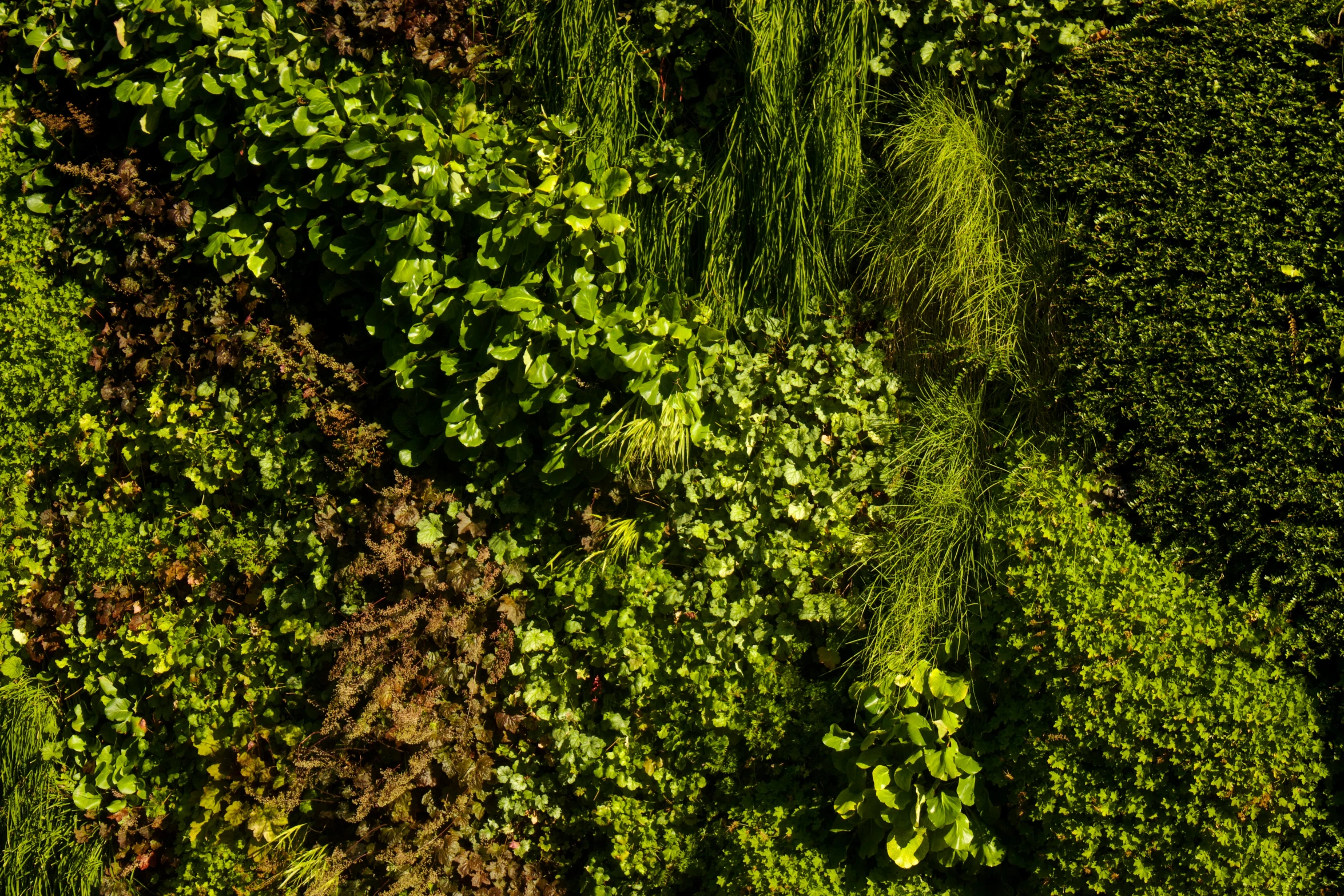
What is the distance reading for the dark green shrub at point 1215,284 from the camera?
9.84 feet

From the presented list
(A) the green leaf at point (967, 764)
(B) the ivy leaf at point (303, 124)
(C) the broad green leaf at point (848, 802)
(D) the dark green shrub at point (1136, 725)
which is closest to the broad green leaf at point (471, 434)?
(B) the ivy leaf at point (303, 124)

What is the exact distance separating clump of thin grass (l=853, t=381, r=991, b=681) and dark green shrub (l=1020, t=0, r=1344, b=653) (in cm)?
38

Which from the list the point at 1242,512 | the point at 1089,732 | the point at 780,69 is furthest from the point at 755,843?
the point at 780,69

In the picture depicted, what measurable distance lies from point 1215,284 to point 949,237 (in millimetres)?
889

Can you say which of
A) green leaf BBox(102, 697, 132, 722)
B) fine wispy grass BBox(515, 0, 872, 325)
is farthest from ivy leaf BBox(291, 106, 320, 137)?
green leaf BBox(102, 697, 132, 722)

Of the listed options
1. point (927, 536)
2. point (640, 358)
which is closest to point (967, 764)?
point (927, 536)

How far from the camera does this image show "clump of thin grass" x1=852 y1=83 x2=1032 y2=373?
3.58m

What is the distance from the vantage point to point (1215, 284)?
3.19 metres

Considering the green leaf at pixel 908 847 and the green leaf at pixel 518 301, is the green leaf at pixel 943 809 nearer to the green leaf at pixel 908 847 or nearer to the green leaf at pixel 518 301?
the green leaf at pixel 908 847

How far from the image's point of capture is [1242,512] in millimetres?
3033

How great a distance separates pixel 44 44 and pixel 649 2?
290cm

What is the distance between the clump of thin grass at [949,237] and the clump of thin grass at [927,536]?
0.25 m

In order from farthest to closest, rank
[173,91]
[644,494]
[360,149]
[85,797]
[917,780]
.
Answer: [85,797] < [173,91] < [644,494] < [360,149] < [917,780]

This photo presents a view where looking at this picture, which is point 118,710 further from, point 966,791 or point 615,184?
point 966,791
